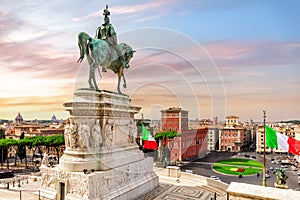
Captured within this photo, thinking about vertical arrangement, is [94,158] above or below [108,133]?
below

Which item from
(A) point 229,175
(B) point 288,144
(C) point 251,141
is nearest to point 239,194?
(B) point 288,144

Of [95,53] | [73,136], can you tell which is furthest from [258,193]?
[95,53]

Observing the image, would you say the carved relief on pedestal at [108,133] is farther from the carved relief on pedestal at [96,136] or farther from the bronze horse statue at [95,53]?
the bronze horse statue at [95,53]

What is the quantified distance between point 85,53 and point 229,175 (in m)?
38.8

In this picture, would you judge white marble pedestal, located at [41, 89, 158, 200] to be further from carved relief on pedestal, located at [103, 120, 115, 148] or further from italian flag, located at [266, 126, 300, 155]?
italian flag, located at [266, 126, 300, 155]

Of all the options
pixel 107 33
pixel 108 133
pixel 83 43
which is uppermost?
pixel 107 33

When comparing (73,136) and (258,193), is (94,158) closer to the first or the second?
(73,136)

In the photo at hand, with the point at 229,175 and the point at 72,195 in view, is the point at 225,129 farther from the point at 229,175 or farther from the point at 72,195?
the point at 72,195

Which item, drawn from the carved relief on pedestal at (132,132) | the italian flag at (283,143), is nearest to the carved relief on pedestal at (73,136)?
the carved relief on pedestal at (132,132)

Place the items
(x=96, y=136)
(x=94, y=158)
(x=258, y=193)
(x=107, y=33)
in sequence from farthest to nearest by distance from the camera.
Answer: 1. (x=107, y=33)
2. (x=96, y=136)
3. (x=94, y=158)
4. (x=258, y=193)

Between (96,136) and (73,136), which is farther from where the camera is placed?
(96,136)

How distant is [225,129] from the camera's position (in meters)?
85.4

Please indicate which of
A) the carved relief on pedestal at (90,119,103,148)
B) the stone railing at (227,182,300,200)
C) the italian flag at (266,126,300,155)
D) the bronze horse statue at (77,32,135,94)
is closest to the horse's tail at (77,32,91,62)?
the bronze horse statue at (77,32,135,94)

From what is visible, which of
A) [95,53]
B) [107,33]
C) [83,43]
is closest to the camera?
[83,43]
